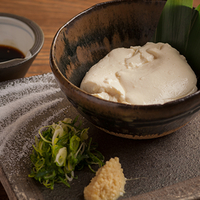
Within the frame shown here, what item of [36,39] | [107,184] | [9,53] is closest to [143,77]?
[107,184]

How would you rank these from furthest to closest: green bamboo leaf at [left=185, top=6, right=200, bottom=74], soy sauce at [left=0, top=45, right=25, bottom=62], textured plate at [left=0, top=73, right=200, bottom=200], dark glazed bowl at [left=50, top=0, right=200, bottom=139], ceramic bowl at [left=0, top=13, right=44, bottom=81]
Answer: soy sauce at [left=0, top=45, right=25, bottom=62] → ceramic bowl at [left=0, top=13, right=44, bottom=81] → green bamboo leaf at [left=185, top=6, right=200, bottom=74] → textured plate at [left=0, top=73, right=200, bottom=200] → dark glazed bowl at [left=50, top=0, right=200, bottom=139]

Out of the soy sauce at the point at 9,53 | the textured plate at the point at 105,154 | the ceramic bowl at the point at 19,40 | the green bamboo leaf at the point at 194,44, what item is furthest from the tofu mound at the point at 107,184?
the soy sauce at the point at 9,53

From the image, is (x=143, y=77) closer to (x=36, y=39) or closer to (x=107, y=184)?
(x=107, y=184)

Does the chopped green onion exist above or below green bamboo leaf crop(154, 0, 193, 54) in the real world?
below

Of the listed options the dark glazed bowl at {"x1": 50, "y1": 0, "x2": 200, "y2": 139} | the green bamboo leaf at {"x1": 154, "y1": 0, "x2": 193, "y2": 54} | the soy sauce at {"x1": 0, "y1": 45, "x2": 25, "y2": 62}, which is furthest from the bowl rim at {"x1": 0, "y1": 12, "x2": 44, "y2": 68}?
the green bamboo leaf at {"x1": 154, "y1": 0, "x2": 193, "y2": 54}

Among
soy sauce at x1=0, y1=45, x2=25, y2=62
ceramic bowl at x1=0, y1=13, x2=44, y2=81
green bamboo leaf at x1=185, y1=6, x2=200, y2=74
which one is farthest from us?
soy sauce at x1=0, y1=45, x2=25, y2=62

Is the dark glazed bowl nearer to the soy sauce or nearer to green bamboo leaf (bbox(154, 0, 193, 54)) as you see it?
green bamboo leaf (bbox(154, 0, 193, 54))

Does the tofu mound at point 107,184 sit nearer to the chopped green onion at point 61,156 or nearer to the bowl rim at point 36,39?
the chopped green onion at point 61,156
